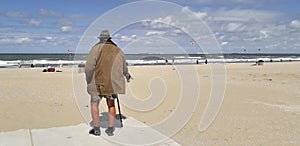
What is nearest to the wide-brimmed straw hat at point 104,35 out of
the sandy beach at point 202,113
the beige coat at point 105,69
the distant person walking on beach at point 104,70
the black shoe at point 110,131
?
the distant person walking on beach at point 104,70

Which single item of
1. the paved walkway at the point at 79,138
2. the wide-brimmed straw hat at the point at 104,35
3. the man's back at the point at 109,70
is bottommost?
the paved walkway at the point at 79,138

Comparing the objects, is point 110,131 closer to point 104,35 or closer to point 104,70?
point 104,70

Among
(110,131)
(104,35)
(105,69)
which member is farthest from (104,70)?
→ (110,131)

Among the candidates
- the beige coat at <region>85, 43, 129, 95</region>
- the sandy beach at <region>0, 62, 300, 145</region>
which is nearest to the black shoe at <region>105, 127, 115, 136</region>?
the beige coat at <region>85, 43, 129, 95</region>

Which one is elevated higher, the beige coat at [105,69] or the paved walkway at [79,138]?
the beige coat at [105,69]

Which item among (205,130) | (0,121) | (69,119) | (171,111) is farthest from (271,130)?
(0,121)

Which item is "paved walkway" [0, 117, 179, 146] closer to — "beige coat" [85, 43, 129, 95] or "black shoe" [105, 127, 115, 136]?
"black shoe" [105, 127, 115, 136]

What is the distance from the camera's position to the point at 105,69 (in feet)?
16.2

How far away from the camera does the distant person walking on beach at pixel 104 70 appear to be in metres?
4.90

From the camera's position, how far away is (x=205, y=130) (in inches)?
268

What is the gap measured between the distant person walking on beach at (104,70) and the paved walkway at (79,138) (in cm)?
23

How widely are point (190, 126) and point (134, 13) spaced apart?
278 centimetres

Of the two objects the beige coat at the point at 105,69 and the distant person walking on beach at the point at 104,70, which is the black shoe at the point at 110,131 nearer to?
the distant person walking on beach at the point at 104,70

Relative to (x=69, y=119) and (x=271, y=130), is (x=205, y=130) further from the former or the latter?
(x=69, y=119)
